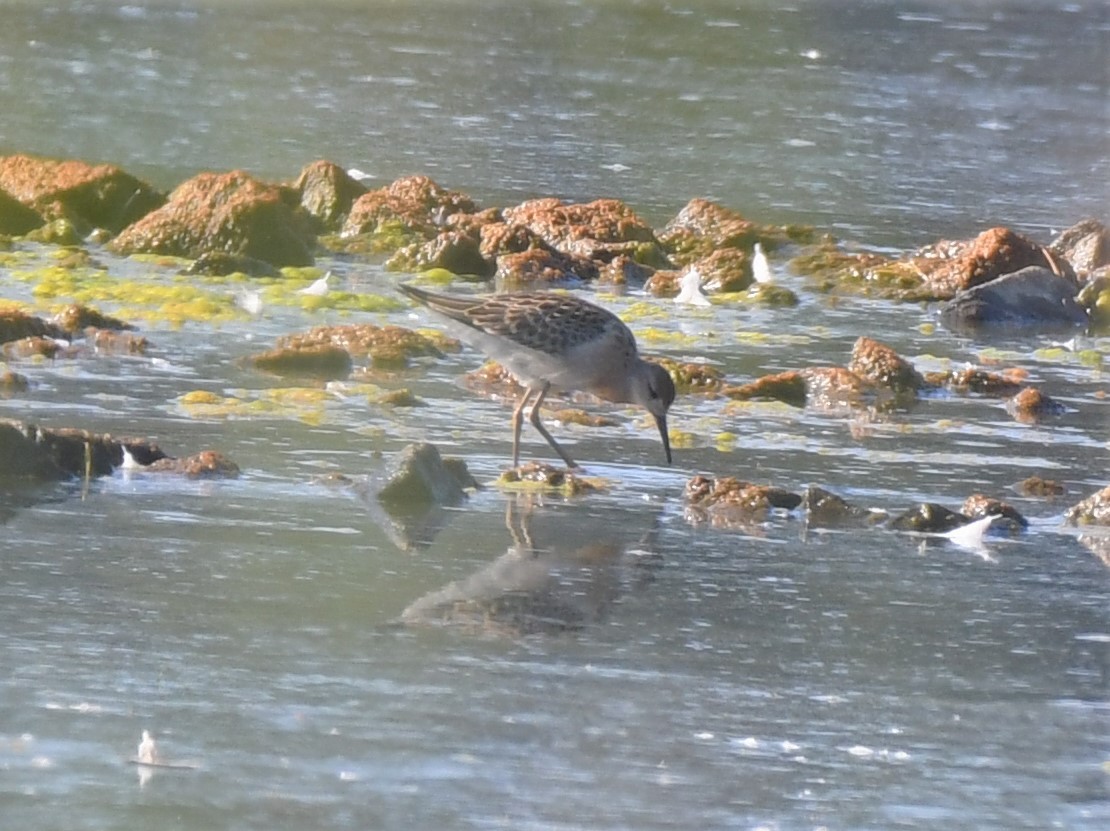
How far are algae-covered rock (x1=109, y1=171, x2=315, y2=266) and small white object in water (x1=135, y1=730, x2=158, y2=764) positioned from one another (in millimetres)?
7059

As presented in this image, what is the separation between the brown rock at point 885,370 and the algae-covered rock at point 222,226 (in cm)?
Answer: 339

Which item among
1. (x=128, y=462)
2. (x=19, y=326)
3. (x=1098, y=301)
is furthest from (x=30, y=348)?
(x=1098, y=301)

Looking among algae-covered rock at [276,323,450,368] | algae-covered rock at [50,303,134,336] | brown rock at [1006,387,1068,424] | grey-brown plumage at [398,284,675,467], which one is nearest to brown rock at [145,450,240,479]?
grey-brown plumage at [398,284,675,467]

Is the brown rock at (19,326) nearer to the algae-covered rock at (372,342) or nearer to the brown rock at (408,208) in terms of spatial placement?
the algae-covered rock at (372,342)

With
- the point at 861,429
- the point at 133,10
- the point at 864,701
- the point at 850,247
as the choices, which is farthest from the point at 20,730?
the point at 133,10

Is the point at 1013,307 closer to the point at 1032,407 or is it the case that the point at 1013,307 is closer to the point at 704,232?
the point at 704,232

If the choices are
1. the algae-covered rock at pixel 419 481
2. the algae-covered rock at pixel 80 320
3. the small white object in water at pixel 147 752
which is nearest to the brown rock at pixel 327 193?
the algae-covered rock at pixel 80 320

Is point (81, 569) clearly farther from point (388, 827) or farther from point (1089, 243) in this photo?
point (1089, 243)

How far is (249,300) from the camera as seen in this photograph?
34.4ft

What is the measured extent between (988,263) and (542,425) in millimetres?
4399

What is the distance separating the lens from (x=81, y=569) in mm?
5949

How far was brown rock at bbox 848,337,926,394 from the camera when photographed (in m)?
9.25

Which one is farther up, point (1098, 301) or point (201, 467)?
point (1098, 301)

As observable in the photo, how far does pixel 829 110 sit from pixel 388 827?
14.8 meters
